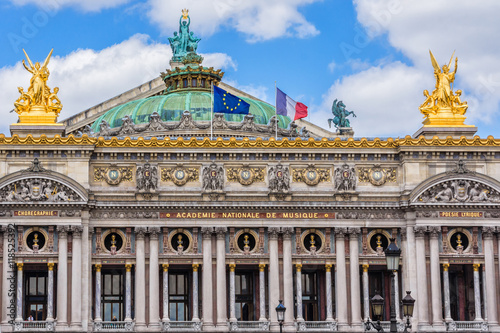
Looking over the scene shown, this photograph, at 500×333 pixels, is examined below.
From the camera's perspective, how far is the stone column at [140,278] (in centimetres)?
6850

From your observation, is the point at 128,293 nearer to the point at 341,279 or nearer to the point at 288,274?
the point at 288,274

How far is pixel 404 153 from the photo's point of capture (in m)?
71.4

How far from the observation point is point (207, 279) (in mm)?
69250

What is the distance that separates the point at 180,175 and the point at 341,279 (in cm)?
1251

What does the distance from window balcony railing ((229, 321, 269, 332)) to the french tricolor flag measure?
→ 49.7 ft

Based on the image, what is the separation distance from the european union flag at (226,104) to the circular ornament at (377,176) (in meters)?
10.3

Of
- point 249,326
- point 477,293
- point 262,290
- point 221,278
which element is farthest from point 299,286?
point 477,293

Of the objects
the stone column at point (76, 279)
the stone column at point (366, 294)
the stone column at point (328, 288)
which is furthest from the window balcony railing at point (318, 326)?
the stone column at point (76, 279)

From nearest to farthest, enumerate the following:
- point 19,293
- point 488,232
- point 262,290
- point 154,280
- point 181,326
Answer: point 19,293 → point 181,326 → point 154,280 → point 262,290 → point 488,232

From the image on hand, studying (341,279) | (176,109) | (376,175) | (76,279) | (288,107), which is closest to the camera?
(76,279)

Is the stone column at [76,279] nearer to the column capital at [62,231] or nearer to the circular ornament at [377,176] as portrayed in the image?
the column capital at [62,231]

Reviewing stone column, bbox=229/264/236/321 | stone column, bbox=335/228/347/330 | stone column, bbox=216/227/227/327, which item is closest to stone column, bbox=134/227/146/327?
stone column, bbox=216/227/227/327

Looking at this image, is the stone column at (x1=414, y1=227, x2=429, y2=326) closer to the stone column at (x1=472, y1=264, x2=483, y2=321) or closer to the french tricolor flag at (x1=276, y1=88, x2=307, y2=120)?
the stone column at (x1=472, y1=264, x2=483, y2=321)

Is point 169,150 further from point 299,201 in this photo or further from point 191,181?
point 299,201
